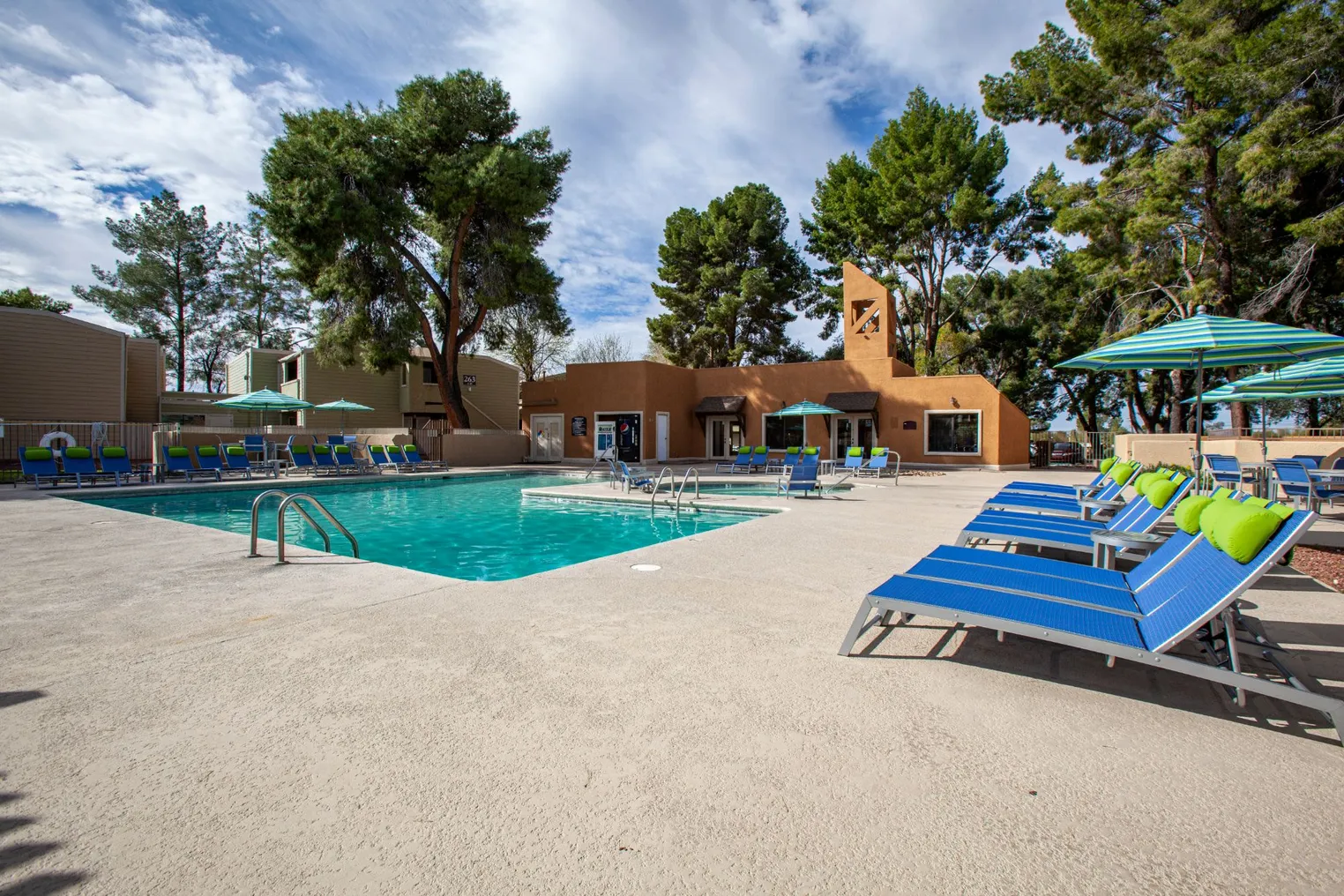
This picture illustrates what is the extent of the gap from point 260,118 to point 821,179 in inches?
999

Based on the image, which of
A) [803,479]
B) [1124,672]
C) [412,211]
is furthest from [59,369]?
[1124,672]

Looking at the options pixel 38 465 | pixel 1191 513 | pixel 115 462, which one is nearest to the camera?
pixel 1191 513

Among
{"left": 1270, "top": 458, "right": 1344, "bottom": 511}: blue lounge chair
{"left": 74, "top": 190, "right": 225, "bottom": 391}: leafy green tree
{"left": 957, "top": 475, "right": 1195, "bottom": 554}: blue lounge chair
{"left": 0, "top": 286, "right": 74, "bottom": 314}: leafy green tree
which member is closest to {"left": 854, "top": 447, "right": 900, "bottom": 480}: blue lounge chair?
{"left": 1270, "top": 458, "right": 1344, "bottom": 511}: blue lounge chair

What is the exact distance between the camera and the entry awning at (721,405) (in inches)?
1037

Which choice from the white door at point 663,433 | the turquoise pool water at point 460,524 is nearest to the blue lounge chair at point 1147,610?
the turquoise pool water at point 460,524

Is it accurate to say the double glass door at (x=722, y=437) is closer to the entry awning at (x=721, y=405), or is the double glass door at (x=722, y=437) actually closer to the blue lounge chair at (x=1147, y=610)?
the entry awning at (x=721, y=405)

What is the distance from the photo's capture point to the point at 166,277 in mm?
33719

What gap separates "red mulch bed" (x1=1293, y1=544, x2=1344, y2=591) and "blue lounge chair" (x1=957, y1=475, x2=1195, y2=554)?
1.25m

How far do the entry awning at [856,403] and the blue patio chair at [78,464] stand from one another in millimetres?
20958

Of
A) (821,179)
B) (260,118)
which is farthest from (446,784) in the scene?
(821,179)

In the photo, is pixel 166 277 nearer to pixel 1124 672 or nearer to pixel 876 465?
pixel 876 465

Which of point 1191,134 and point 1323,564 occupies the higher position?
point 1191,134

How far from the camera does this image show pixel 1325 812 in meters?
1.90

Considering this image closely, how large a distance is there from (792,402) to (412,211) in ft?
54.3
